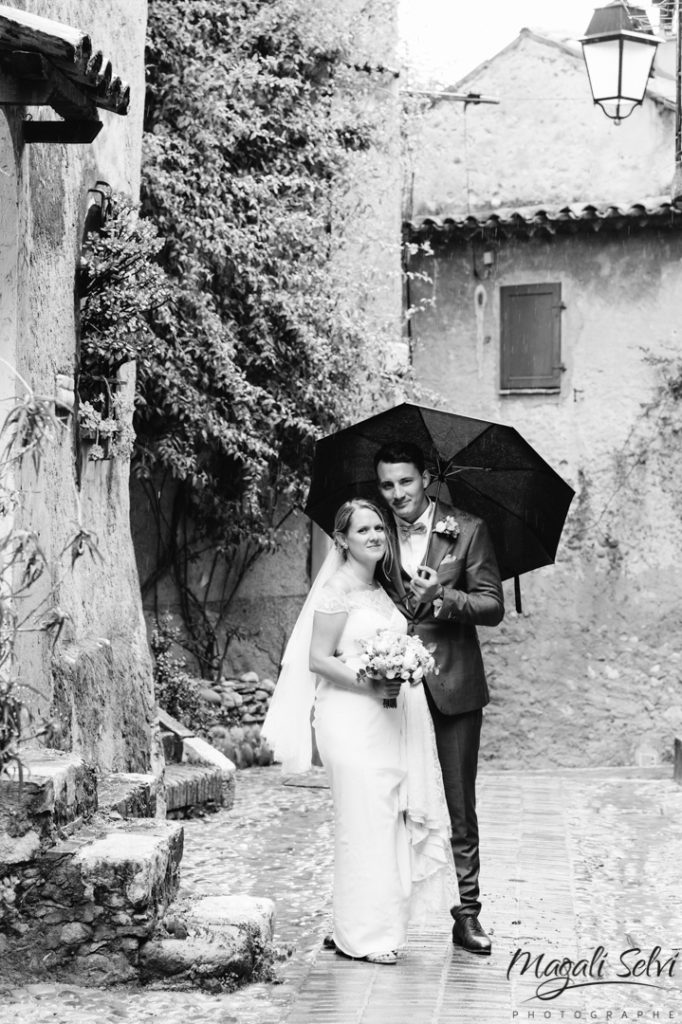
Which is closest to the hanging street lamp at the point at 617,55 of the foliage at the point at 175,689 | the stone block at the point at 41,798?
the foliage at the point at 175,689

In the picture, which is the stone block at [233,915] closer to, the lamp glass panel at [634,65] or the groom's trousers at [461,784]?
the groom's trousers at [461,784]

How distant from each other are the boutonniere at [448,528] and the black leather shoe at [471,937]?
1.51 m

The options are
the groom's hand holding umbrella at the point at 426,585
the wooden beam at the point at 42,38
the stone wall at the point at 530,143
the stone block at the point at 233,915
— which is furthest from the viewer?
the stone wall at the point at 530,143

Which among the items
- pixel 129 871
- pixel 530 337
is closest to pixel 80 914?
pixel 129 871

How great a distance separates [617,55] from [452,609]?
6.61m

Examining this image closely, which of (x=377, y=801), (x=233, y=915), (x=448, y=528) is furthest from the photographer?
(x=448, y=528)

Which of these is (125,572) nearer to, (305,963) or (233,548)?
(305,963)

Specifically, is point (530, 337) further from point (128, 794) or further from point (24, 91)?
point (24, 91)

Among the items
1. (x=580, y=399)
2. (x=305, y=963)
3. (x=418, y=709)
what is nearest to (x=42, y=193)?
(x=418, y=709)

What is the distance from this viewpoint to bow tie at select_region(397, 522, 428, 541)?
577 cm

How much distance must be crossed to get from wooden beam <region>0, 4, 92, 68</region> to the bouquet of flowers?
93.6 inches

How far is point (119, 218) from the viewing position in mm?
7508

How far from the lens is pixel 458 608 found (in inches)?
215

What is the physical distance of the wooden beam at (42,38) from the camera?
488 centimetres
